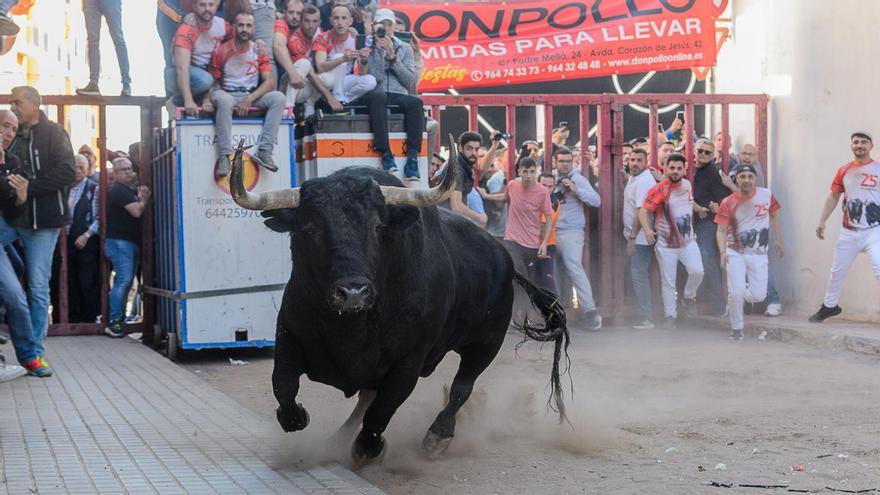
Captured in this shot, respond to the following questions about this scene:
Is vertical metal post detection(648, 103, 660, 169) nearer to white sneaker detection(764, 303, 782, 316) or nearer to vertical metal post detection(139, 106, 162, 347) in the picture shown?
white sneaker detection(764, 303, 782, 316)

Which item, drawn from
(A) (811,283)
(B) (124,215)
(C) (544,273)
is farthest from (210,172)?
(A) (811,283)

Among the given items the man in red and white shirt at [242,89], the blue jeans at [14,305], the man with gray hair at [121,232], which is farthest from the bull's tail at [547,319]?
the man with gray hair at [121,232]

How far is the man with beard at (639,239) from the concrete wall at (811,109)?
201cm

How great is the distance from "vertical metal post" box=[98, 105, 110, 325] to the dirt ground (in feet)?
6.19

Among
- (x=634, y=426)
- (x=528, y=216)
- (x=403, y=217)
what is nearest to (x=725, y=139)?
(x=528, y=216)

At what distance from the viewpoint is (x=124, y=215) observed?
13016 mm

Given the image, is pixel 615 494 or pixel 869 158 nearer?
pixel 615 494

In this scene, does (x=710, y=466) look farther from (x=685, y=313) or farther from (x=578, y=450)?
(x=685, y=313)

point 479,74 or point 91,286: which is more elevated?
point 479,74

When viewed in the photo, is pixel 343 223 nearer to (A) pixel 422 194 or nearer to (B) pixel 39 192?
(A) pixel 422 194

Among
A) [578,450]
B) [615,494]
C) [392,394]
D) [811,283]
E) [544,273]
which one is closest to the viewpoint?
[615,494]

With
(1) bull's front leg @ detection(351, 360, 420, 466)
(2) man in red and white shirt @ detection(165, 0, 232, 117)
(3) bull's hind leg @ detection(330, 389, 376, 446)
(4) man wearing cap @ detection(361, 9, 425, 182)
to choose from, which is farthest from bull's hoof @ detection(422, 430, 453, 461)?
(2) man in red and white shirt @ detection(165, 0, 232, 117)

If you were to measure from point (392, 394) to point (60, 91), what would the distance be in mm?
37574

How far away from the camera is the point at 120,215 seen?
13000 mm
